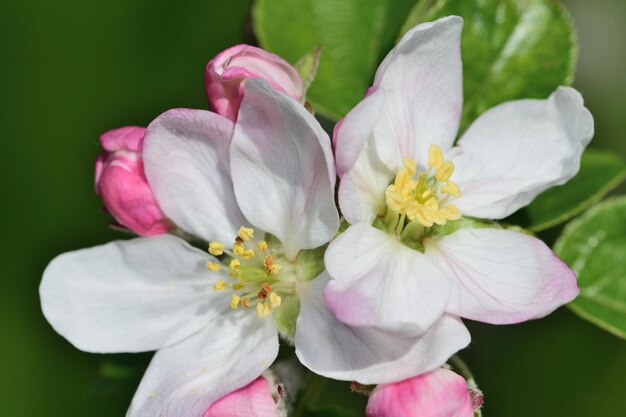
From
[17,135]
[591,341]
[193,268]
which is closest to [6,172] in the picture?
[17,135]

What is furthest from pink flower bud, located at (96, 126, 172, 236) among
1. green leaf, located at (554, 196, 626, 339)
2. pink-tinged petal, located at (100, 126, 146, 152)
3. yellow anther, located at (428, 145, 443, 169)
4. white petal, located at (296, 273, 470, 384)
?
green leaf, located at (554, 196, 626, 339)

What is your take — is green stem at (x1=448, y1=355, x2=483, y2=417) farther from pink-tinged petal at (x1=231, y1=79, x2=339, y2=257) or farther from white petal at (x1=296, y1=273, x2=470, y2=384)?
pink-tinged petal at (x1=231, y1=79, x2=339, y2=257)

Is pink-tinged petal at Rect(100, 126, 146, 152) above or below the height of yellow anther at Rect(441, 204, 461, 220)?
above

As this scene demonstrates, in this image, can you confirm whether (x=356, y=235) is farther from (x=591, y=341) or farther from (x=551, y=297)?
(x=591, y=341)

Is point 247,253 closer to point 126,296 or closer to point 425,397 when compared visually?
point 126,296

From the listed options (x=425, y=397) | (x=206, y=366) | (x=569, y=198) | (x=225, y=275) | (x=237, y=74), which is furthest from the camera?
(x=569, y=198)

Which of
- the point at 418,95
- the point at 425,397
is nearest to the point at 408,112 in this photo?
the point at 418,95
